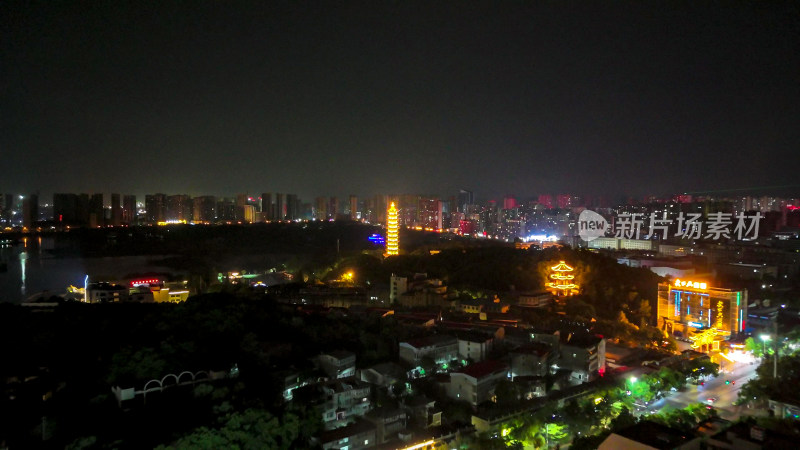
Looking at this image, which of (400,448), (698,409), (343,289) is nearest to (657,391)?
(698,409)

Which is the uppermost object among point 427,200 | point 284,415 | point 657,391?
point 427,200

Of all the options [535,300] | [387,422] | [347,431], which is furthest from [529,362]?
[535,300]

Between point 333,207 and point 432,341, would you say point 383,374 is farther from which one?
point 333,207

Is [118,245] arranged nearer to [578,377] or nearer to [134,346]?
[134,346]

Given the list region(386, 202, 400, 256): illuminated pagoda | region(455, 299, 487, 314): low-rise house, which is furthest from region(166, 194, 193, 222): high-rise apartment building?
region(455, 299, 487, 314): low-rise house

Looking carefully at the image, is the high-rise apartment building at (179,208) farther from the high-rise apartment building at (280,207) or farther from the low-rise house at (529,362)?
the low-rise house at (529,362)

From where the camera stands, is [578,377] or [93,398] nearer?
[93,398]

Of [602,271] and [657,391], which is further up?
[602,271]
